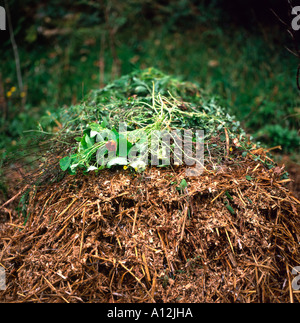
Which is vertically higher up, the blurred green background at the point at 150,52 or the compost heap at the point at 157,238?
the blurred green background at the point at 150,52

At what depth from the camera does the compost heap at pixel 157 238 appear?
142 cm

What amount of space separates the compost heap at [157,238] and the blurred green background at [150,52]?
168 cm

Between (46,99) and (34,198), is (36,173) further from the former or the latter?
(46,99)

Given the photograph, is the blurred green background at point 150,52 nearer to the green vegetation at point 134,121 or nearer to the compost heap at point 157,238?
the green vegetation at point 134,121

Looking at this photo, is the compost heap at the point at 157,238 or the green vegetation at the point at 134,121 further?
the green vegetation at the point at 134,121

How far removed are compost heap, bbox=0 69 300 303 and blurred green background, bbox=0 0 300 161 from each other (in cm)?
168

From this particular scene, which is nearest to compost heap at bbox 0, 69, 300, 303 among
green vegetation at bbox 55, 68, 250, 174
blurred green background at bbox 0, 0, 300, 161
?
green vegetation at bbox 55, 68, 250, 174

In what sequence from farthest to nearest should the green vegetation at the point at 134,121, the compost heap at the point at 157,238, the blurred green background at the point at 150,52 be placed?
the blurred green background at the point at 150,52
the green vegetation at the point at 134,121
the compost heap at the point at 157,238

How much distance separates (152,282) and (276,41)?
367 cm

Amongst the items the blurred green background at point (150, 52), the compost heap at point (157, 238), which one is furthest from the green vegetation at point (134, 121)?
the blurred green background at point (150, 52)

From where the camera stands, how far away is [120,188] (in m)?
1.55

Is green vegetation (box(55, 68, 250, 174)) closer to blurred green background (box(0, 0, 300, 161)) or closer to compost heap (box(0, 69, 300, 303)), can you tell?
compost heap (box(0, 69, 300, 303))

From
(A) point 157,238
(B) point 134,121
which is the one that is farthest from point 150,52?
(A) point 157,238
